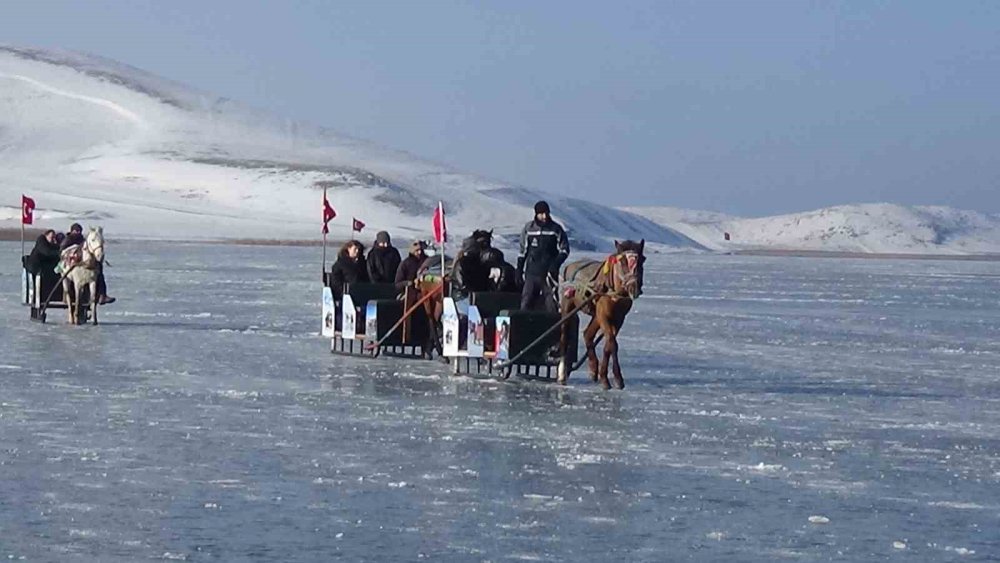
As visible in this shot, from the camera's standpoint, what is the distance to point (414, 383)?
1881 cm

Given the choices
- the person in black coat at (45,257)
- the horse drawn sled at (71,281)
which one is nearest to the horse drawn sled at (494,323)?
the horse drawn sled at (71,281)

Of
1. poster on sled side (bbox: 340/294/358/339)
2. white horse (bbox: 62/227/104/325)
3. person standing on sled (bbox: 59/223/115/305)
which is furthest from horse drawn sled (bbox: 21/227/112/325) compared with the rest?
poster on sled side (bbox: 340/294/358/339)

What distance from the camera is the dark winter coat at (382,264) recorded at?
23312 mm

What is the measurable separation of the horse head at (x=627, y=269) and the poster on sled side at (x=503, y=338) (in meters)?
1.61

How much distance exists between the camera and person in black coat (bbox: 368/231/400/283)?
2330 centimetres

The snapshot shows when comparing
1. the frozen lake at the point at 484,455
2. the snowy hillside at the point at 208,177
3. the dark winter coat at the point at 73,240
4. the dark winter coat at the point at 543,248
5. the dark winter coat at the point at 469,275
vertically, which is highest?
the snowy hillside at the point at 208,177

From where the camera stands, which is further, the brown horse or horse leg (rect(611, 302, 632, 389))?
horse leg (rect(611, 302, 632, 389))

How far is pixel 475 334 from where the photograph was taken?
19.7 meters

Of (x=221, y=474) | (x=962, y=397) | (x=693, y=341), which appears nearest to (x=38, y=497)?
(x=221, y=474)

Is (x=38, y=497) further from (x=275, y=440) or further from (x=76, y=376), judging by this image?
(x=76, y=376)

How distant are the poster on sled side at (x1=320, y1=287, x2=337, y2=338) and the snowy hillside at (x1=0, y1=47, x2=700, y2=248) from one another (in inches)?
4027

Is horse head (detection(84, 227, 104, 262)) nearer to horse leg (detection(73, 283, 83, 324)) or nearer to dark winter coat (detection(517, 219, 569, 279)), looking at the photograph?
horse leg (detection(73, 283, 83, 324))

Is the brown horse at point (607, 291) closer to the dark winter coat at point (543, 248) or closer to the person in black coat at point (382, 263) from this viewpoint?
the dark winter coat at point (543, 248)

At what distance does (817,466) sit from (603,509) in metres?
2.44
